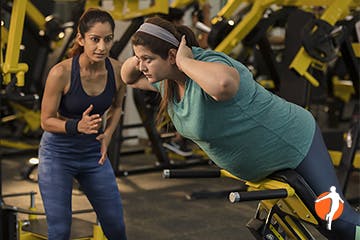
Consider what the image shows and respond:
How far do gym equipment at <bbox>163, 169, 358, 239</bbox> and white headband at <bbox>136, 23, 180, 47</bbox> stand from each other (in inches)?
15.9

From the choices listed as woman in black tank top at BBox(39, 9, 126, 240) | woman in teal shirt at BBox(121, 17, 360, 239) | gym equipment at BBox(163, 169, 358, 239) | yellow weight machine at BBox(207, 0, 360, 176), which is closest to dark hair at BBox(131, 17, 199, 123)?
woman in teal shirt at BBox(121, 17, 360, 239)

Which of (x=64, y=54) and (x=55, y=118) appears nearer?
(x=55, y=118)

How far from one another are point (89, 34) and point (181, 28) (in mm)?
773

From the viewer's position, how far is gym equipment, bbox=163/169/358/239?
1.97 m

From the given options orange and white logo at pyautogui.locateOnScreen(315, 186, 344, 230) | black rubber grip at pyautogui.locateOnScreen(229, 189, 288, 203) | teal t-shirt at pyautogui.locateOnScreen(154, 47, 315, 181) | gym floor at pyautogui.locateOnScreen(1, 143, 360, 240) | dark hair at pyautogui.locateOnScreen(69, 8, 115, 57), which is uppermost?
dark hair at pyautogui.locateOnScreen(69, 8, 115, 57)

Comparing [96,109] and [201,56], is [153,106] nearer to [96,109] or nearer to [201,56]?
[96,109]

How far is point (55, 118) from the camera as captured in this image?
107 inches

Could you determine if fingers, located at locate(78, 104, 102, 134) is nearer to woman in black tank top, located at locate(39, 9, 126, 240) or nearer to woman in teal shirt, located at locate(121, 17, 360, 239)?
woman in black tank top, located at locate(39, 9, 126, 240)

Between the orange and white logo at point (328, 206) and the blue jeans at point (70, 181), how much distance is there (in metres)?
1.10

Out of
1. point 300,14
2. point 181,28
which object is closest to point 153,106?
point 300,14

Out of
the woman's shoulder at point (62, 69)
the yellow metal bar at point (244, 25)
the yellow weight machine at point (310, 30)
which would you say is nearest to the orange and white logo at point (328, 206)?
the woman's shoulder at point (62, 69)

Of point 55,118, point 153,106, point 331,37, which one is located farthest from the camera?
point 153,106

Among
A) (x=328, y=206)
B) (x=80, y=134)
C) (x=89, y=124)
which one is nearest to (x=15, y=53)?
(x=80, y=134)

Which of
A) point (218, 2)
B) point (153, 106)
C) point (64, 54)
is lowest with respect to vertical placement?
point (153, 106)
